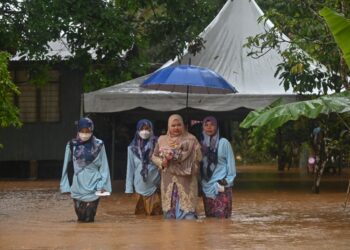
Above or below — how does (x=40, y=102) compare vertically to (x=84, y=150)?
above

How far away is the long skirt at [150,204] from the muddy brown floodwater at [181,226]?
0.24 metres

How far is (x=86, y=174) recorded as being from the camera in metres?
11.1

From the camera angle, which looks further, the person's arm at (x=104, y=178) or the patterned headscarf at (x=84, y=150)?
the patterned headscarf at (x=84, y=150)

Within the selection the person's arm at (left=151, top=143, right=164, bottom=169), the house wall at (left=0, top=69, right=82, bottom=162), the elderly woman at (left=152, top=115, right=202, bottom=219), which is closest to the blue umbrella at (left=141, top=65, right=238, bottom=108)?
the elderly woman at (left=152, top=115, right=202, bottom=219)

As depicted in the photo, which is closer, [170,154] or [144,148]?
[170,154]

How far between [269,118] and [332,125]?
7.66 metres

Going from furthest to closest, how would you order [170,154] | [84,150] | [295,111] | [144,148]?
[144,148], [170,154], [84,150], [295,111]

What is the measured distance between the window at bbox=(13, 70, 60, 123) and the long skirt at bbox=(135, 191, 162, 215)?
11.0m

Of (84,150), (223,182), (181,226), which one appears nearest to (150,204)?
(223,182)

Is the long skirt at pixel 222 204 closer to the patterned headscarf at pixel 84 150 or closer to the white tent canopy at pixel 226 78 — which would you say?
the patterned headscarf at pixel 84 150

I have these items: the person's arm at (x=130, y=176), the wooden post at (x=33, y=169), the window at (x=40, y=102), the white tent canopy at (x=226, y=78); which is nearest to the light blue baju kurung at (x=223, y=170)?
the person's arm at (x=130, y=176)

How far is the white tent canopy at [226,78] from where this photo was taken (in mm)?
15945

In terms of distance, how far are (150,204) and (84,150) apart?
1606 mm

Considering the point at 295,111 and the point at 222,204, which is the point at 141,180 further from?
the point at 295,111
